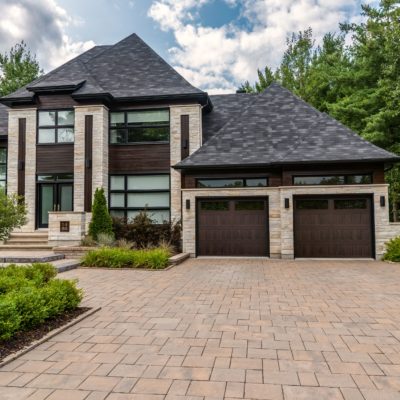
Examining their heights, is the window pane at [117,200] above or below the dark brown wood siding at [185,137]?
below

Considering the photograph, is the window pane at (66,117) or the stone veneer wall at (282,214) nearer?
the stone veneer wall at (282,214)

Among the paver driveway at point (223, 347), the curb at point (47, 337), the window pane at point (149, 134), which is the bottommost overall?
the paver driveway at point (223, 347)

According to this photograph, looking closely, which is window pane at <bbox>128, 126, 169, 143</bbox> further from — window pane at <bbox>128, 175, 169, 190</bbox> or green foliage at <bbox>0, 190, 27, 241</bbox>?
green foliage at <bbox>0, 190, 27, 241</bbox>

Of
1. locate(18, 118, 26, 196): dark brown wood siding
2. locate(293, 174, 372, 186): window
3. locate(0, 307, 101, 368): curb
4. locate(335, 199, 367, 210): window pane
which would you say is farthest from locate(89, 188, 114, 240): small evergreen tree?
locate(335, 199, 367, 210): window pane

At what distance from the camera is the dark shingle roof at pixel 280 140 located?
484 inches

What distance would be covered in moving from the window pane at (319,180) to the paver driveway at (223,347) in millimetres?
5581

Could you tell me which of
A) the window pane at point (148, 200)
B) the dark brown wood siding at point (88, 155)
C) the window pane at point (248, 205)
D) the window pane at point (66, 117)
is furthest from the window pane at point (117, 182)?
the window pane at point (248, 205)

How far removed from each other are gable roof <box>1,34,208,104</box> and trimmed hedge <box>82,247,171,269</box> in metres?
6.75

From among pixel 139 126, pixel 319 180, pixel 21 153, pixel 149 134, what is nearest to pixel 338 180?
pixel 319 180

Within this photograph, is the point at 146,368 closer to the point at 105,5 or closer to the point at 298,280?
the point at 298,280

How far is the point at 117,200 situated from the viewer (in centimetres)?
1450

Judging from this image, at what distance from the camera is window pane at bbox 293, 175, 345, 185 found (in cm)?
1230

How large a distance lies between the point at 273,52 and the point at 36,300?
27.9 meters

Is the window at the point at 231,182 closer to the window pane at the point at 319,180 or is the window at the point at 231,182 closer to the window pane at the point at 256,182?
the window pane at the point at 256,182
